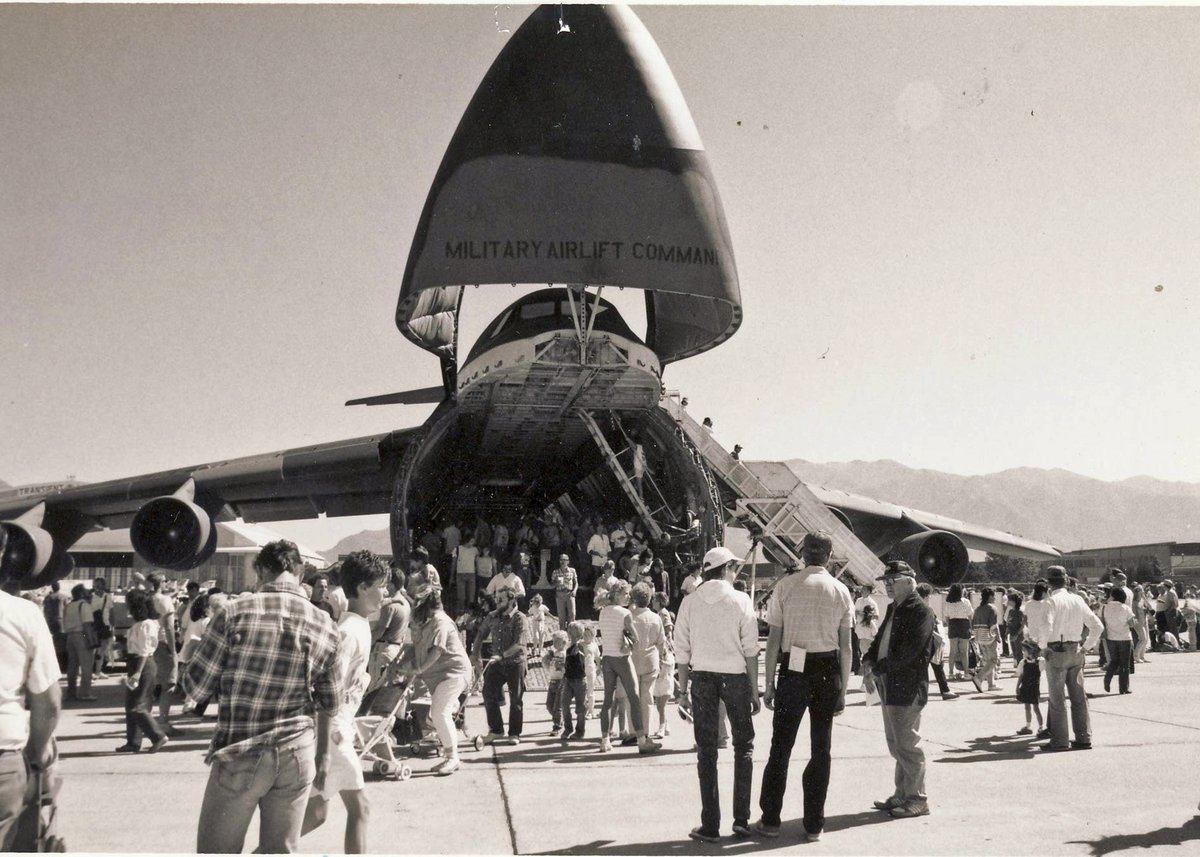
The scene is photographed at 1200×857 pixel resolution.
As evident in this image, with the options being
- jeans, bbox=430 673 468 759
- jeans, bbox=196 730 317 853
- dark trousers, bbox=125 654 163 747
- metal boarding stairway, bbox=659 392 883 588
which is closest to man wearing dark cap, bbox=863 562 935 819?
jeans, bbox=430 673 468 759

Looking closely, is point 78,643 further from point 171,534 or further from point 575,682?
point 575,682

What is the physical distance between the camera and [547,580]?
18297 mm

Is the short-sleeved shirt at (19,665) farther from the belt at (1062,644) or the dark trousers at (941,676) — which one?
the dark trousers at (941,676)

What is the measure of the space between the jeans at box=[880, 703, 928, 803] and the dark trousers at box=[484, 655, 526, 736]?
3744mm

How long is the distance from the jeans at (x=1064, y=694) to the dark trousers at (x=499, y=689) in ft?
14.9

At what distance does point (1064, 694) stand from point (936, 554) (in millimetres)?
5826

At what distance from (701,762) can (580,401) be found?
1065cm

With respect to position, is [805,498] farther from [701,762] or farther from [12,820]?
[12,820]

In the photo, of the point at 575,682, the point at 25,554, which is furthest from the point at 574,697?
the point at 25,554

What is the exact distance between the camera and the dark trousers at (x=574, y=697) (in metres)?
8.82

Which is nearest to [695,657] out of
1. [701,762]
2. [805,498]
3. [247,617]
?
[701,762]

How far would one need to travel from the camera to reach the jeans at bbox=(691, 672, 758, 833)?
507 cm

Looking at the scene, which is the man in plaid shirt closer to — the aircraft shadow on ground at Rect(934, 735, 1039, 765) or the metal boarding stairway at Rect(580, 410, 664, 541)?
the aircraft shadow on ground at Rect(934, 735, 1039, 765)

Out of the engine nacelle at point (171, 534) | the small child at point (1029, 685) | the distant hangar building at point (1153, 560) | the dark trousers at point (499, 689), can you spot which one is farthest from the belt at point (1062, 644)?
the distant hangar building at point (1153, 560)
